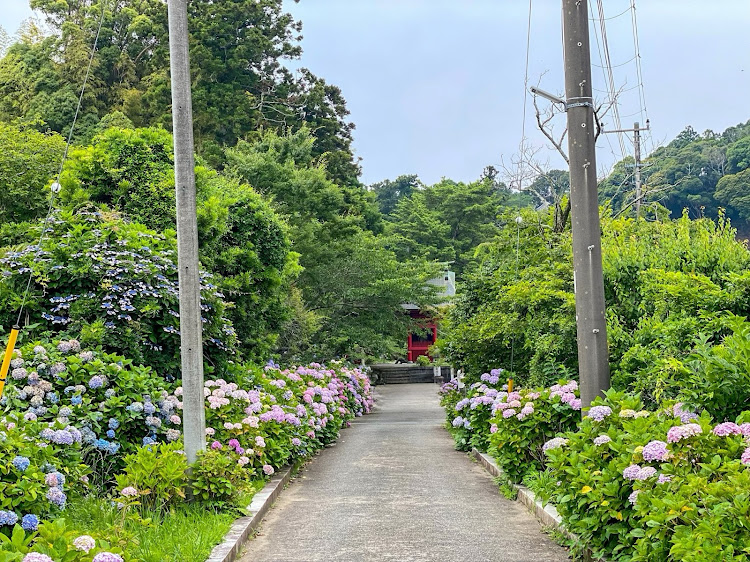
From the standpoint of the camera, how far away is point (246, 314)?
15961 millimetres

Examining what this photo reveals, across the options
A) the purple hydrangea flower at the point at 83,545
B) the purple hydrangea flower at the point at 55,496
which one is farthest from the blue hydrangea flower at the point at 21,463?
the purple hydrangea flower at the point at 83,545

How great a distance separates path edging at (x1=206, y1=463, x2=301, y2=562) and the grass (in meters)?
0.07


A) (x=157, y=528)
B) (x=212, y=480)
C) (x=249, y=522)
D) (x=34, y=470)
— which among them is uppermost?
(x=34, y=470)

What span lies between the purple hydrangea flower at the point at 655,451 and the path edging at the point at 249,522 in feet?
10.6

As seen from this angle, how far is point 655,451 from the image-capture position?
16.8 feet

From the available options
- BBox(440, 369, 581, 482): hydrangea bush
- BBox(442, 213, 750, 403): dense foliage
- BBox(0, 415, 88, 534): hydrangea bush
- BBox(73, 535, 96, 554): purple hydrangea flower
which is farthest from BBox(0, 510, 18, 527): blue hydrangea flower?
BBox(440, 369, 581, 482): hydrangea bush

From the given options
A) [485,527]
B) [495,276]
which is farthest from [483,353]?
[485,527]

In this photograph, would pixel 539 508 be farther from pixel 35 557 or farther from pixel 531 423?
pixel 35 557

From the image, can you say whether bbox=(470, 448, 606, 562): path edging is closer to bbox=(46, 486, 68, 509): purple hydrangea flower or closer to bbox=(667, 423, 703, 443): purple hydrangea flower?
bbox=(667, 423, 703, 443): purple hydrangea flower

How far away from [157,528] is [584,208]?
4767mm

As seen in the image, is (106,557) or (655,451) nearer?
(106,557)

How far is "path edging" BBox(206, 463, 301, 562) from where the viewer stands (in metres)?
6.49

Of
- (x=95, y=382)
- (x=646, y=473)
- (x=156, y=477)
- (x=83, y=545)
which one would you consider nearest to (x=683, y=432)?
(x=646, y=473)

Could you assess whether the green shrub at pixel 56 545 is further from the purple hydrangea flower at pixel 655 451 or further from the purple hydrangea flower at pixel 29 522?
the purple hydrangea flower at pixel 655 451
